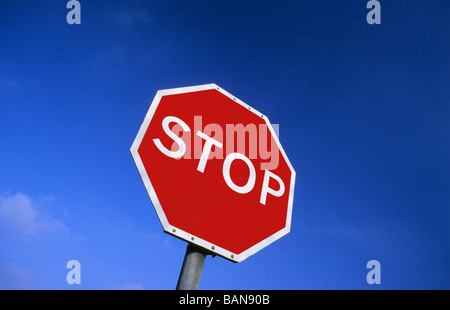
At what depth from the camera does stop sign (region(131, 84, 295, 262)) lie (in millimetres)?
1223

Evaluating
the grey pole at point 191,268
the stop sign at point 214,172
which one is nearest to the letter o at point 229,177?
the stop sign at point 214,172

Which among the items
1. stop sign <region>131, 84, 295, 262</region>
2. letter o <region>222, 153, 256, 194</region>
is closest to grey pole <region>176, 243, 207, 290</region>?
stop sign <region>131, 84, 295, 262</region>

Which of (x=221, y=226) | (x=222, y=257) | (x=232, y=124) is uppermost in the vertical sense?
(x=232, y=124)

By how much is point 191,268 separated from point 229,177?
18.8 inches

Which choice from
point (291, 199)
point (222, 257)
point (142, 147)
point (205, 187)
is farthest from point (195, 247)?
point (291, 199)

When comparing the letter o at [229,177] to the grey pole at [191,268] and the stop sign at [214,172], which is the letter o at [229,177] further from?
the grey pole at [191,268]

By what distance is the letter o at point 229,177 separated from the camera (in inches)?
56.1

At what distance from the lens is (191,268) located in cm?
112

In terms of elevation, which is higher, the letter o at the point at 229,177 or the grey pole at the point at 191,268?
the letter o at the point at 229,177

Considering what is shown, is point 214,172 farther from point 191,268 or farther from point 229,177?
point 191,268

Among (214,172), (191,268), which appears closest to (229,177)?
(214,172)

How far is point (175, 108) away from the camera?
1.48 meters
